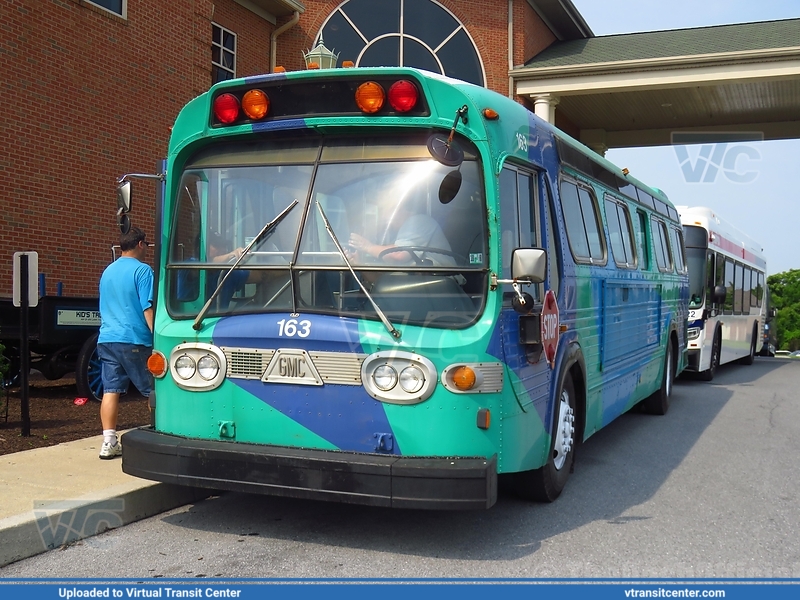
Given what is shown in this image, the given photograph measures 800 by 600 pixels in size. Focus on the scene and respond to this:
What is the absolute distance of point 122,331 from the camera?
6.62m

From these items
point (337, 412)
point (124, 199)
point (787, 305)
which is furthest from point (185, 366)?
point (787, 305)

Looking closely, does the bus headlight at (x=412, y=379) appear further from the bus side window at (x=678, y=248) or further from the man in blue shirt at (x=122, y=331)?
the bus side window at (x=678, y=248)

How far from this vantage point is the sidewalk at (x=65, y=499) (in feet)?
15.9

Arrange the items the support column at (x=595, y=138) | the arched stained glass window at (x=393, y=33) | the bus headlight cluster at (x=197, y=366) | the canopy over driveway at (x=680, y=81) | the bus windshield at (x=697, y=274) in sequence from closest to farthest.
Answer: the bus headlight cluster at (x=197, y=366)
the bus windshield at (x=697, y=274)
the canopy over driveway at (x=680, y=81)
the arched stained glass window at (x=393, y=33)
the support column at (x=595, y=138)

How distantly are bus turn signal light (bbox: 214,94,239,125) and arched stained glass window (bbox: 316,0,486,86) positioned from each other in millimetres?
17618

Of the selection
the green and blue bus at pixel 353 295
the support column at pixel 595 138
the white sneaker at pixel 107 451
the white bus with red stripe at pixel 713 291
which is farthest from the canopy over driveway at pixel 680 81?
the white sneaker at pixel 107 451

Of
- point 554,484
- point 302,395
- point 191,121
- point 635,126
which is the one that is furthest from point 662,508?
point 635,126

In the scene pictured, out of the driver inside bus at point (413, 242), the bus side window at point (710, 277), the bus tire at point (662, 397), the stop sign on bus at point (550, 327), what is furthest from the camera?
the bus side window at point (710, 277)

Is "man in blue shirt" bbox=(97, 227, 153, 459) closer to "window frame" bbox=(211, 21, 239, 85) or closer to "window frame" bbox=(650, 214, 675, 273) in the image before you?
"window frame" bbox=(650, 214, 675, 273)

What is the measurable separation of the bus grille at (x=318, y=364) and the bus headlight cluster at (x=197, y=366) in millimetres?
66

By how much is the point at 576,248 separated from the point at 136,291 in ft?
11.0

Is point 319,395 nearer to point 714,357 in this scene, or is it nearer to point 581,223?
Answer: point 581,223

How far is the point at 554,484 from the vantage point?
6043mm
